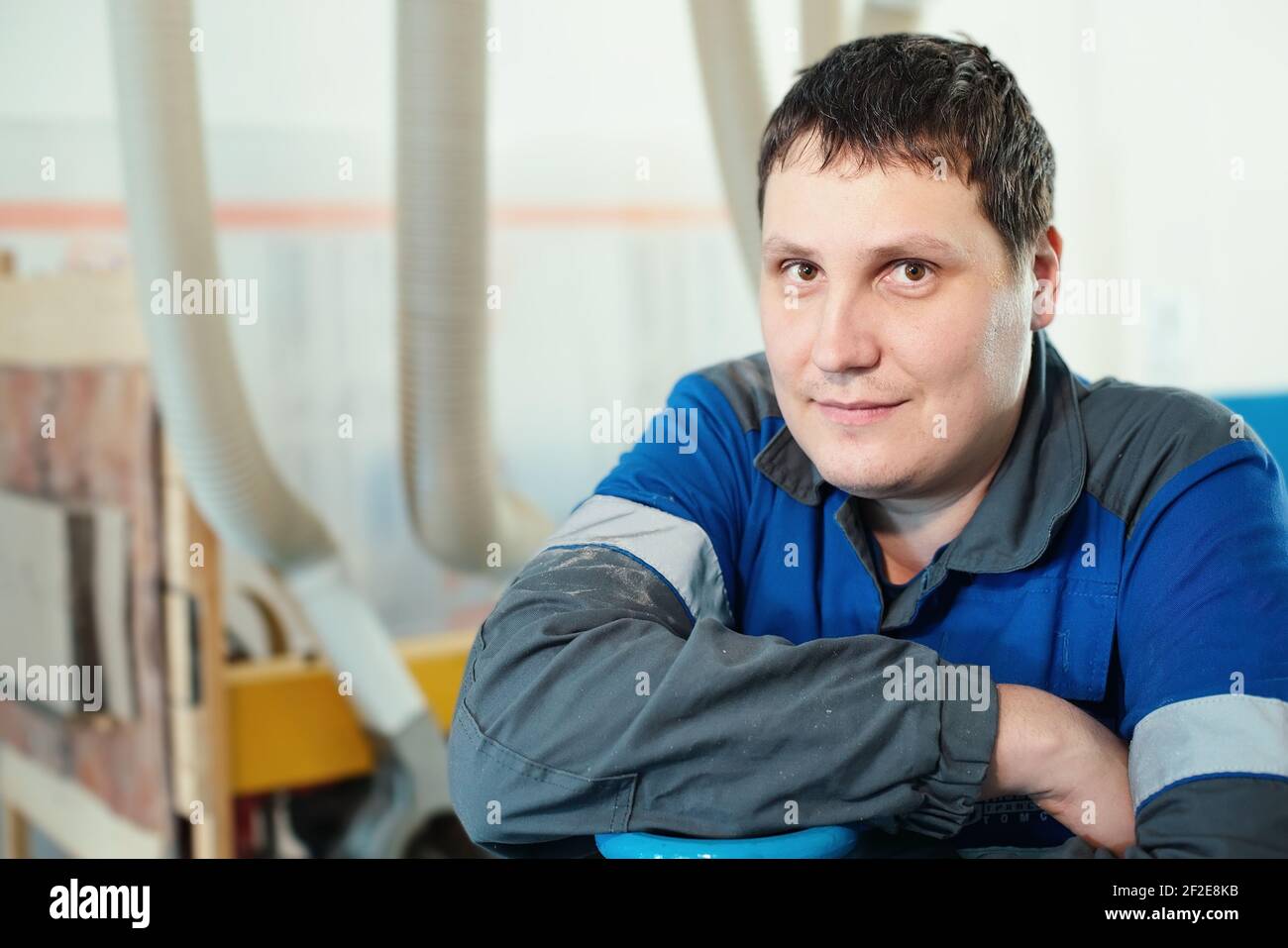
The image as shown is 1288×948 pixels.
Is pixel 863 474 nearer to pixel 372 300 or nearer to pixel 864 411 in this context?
pixel 864 411

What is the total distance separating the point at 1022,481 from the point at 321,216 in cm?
Result: 169

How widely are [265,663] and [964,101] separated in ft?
4.97

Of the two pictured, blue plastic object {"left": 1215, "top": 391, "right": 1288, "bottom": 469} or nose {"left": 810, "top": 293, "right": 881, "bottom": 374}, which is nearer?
nose {"left": 810, "top": 293, "right": 881, "bottom": 374}

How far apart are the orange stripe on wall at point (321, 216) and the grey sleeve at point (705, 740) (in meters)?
1.53

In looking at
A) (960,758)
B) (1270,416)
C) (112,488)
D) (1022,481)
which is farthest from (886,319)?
(112,488)

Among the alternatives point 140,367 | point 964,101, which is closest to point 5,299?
point 140,367

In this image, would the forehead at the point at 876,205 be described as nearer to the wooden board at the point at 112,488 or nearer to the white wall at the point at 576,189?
the wooden board at the point at 112,488

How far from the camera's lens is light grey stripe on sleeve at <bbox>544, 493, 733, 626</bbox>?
825 millimetres

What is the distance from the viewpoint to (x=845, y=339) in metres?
0.78

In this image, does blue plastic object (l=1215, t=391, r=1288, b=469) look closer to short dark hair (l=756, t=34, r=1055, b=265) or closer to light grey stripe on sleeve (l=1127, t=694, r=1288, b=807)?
short dark hair (l=756, t=34, r=1055, b=265)

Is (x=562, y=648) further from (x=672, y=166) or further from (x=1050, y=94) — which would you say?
(x=1050, y=94)

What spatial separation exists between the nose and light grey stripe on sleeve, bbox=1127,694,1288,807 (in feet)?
0.92

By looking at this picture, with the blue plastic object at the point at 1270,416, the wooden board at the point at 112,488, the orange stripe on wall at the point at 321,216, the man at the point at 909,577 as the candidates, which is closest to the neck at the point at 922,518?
the man at the point at 909,577

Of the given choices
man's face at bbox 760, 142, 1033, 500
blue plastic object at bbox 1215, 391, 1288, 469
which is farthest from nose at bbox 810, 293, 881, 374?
blue plastic object at bbox 1215, 391, 1288, 469
